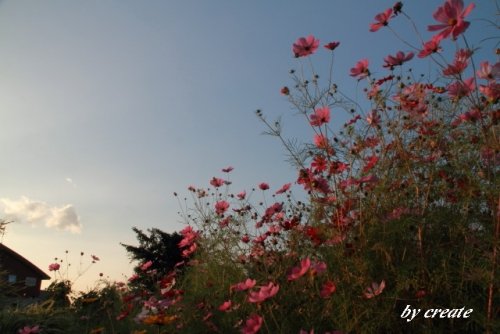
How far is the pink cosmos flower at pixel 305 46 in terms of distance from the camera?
2.38m

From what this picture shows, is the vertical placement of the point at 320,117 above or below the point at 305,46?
below

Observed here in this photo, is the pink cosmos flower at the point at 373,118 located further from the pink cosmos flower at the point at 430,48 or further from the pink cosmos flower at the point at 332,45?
the pink cosmos flower at the point at 430,48

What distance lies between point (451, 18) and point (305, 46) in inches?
35.0

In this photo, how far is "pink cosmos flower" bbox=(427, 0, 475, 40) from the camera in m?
1.58

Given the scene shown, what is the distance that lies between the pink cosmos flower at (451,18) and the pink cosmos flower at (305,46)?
80cm

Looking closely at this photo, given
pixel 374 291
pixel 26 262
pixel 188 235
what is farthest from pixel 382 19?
pixel 26 262

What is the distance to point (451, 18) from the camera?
162cm

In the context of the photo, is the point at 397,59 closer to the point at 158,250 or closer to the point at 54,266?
the point at 54,266

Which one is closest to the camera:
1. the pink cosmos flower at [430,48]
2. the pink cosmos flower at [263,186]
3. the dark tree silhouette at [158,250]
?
the pink cosmos flower at [430,48]

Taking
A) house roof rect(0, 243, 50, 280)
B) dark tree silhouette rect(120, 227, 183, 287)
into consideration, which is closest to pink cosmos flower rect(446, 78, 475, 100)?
dark tree silhouette rect(120, 227, 183, 287)

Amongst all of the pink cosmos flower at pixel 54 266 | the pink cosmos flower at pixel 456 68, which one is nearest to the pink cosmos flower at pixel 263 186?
the pink cosmos flower at pixel 456 68

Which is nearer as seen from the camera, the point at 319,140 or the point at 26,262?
the point at 319,140

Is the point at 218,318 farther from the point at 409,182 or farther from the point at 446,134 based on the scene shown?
the point at 446,134

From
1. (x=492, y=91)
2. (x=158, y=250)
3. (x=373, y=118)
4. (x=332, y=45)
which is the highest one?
(x=158, y=250)
